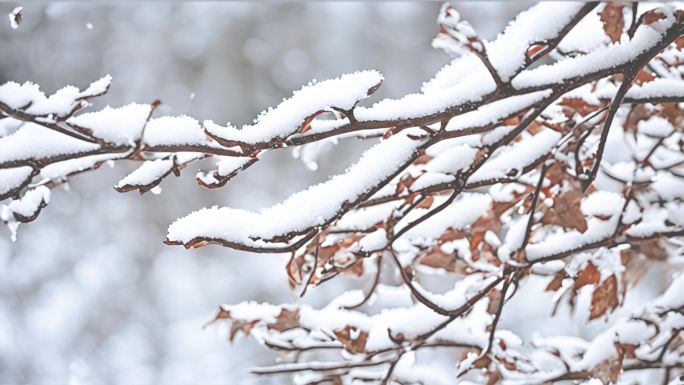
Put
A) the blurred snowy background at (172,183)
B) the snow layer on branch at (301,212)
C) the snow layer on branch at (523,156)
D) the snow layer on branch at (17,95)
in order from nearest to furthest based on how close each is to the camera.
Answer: the snow layer on branch at (17,95) → the snow layer on branch at (301,212) → the snow layer on branch at (523,156) → the blurred snowy background at (172,183)

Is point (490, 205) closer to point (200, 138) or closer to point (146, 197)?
point (200, 138)

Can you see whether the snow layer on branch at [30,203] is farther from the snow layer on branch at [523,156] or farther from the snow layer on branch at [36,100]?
the snow layer on branch at [523,156]

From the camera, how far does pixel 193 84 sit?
4340 mm

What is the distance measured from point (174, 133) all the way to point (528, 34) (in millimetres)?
312

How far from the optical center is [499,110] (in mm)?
720

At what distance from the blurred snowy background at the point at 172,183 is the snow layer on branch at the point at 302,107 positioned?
3.52m

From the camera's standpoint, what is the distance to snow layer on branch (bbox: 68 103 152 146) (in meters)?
0.59

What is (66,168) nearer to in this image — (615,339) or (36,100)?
(36,100)

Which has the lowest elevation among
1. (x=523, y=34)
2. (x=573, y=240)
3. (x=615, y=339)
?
(x=615, y=339)

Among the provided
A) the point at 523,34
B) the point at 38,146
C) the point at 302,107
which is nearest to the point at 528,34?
the point at 523,34

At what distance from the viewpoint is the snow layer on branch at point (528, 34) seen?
2.09 feet

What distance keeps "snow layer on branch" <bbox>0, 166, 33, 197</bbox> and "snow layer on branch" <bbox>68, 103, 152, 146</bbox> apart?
7 centimetres

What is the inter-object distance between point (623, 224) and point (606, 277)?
11cm

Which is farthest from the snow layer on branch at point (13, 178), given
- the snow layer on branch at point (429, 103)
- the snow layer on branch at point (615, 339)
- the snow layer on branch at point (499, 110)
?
the snow layer on branch at point (615, 339)
